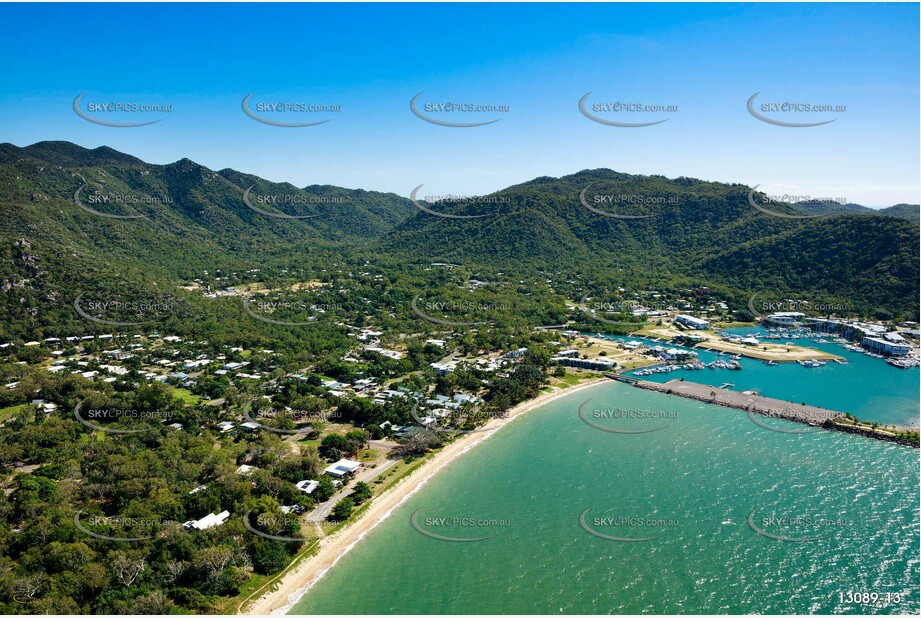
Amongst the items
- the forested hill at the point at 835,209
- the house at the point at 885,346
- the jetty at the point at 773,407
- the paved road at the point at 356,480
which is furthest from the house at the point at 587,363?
the forested hill at the point at 835,209

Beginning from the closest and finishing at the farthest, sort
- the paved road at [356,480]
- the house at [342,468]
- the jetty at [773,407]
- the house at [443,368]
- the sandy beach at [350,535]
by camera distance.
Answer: the sandy beach at [350,535] → the paved road at [356,480] → the house at [342,468] → the jetty at [773,407] → the house at [443,368]

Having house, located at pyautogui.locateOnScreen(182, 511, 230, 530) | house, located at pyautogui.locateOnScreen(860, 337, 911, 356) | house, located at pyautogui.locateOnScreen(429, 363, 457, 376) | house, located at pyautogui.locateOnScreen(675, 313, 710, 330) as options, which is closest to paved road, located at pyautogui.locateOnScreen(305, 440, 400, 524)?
house, located at pyautogui.locateOnScreen(182, 511, 230, 530)

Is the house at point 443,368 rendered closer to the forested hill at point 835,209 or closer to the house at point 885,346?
the house at point 885,346

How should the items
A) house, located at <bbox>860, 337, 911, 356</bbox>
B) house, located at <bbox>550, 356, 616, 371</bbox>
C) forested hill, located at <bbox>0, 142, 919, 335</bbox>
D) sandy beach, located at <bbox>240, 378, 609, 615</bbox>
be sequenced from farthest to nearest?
1. forested hill, located at <bbox>0, 142, 919, 335</bbox>
2. house, located at <bbox>860, 337, 911, 356</bbox>
3. house, located at <bbox>550, 356, 616, 371</bbox>
4. sandy beach, located at <bbox>240, 378, 609, 615</bbox>

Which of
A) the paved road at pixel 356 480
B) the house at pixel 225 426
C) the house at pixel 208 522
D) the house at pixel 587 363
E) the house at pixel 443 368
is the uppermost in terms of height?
the house at pixel 443 368

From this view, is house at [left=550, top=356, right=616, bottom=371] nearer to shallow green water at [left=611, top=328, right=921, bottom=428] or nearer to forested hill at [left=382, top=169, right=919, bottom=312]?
shallow green water at [left=611, top=328, right=921, bottom=428]

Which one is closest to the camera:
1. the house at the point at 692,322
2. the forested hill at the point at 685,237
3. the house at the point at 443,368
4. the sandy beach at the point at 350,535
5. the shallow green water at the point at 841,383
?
the sandy beach at the point at 350,535

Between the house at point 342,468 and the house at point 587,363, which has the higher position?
the house at point 587,363
